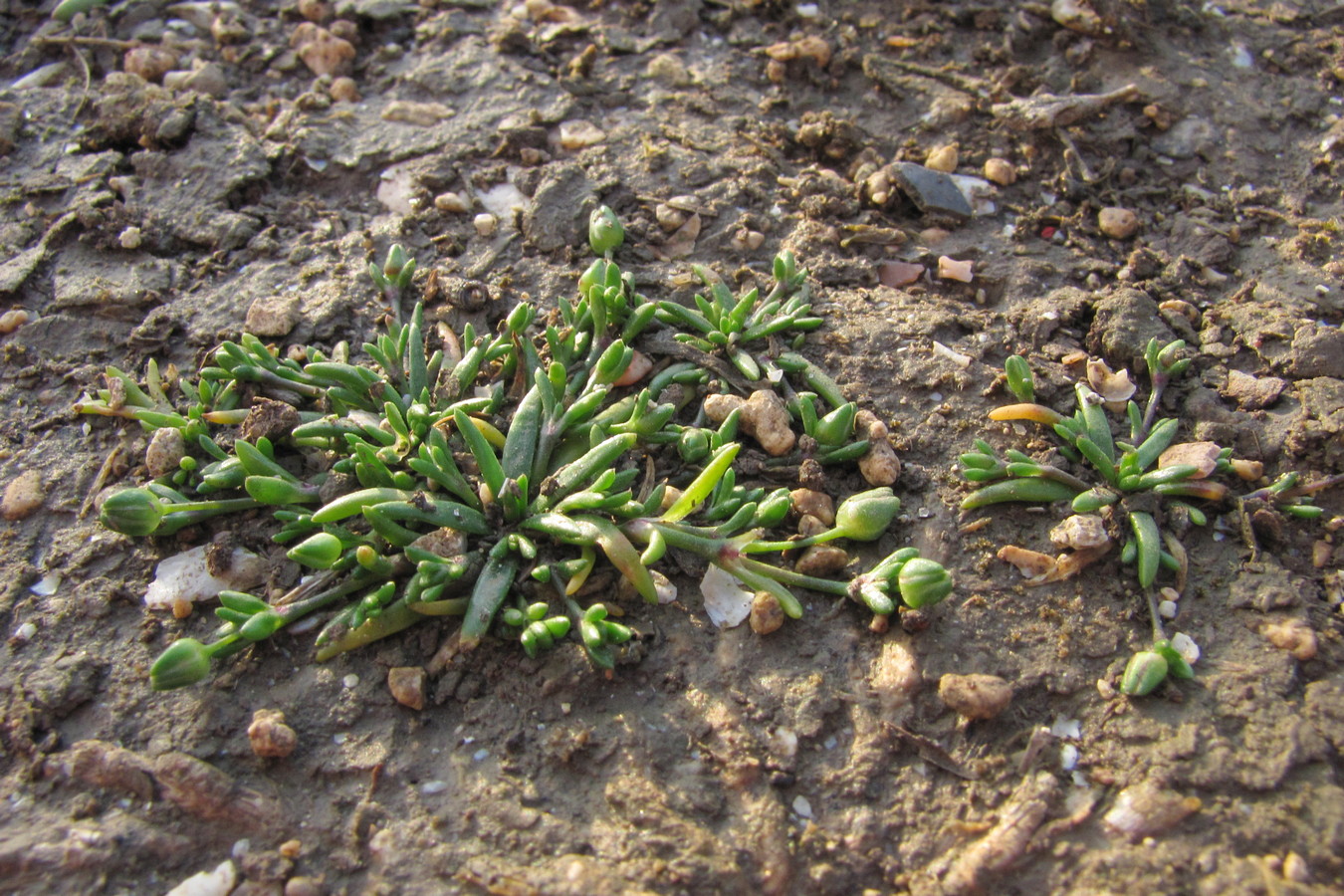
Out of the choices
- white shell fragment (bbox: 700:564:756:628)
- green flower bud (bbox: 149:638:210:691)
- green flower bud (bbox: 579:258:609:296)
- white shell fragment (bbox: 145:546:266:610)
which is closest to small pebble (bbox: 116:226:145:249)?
white shell fragment (bbox: 145:546:266:610)

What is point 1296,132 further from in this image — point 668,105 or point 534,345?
point 534,345

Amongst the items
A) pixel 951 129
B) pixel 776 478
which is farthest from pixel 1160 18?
pixel 776 478

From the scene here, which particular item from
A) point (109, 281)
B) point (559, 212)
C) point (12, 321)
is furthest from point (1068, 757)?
point (12, 321)

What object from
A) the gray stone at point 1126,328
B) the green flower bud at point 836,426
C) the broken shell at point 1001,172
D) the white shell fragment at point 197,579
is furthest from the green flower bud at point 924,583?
the broken shell at point 1001,172

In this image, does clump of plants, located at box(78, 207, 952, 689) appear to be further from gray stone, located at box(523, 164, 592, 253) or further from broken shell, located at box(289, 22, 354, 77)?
broken shell, located at box(289, 22, 354, 77)

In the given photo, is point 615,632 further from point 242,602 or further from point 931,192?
point 931,192

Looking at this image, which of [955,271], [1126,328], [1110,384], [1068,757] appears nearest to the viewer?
[1068,757]

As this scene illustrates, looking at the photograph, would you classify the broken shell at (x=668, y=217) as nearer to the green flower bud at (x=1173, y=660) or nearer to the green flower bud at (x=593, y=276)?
the green flower bud at (x=593, y=276)
